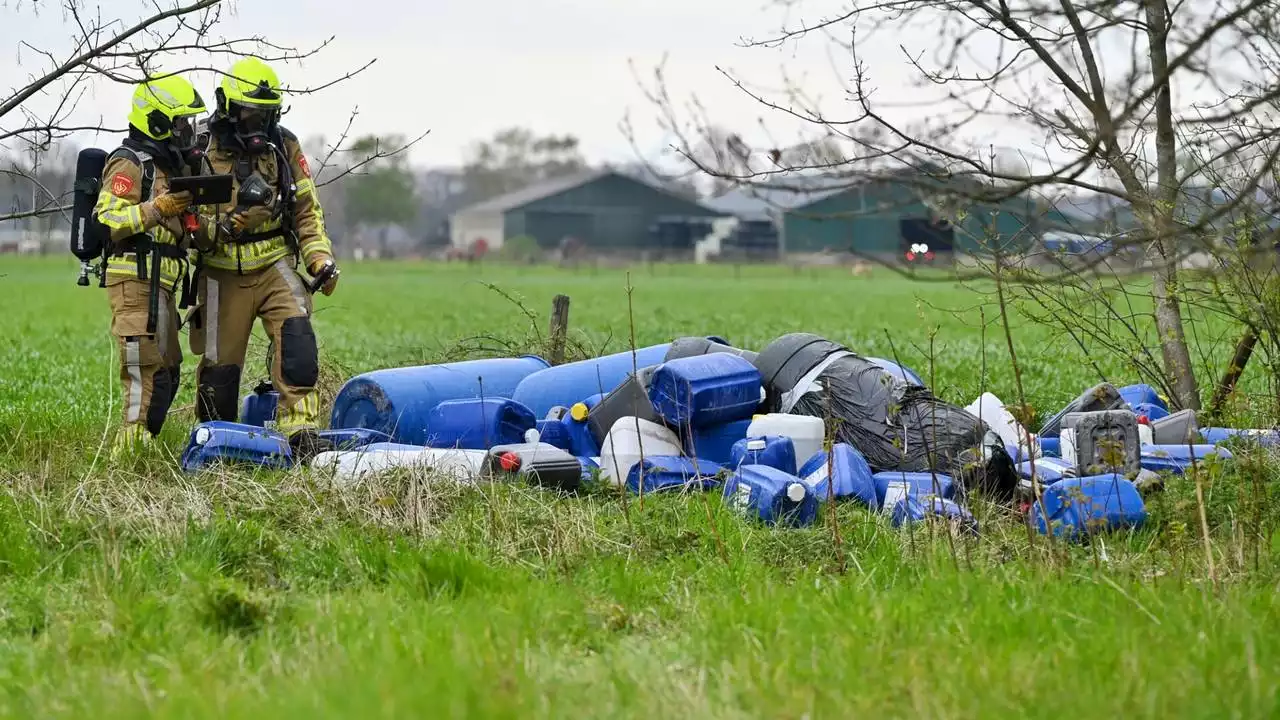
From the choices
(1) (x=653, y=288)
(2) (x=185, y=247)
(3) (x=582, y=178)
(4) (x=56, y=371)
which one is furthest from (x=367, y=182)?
(2) (x=185, y=247)

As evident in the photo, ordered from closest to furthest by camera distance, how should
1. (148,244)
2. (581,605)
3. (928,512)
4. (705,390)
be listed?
(581,605) < (928,512) < (705,390) < (148,244)

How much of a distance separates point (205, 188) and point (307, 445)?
51.3 inches

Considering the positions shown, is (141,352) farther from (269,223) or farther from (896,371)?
(896,371)

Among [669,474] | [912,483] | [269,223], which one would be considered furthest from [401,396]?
[912,483]

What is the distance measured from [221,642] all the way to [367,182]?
100527 millimetres

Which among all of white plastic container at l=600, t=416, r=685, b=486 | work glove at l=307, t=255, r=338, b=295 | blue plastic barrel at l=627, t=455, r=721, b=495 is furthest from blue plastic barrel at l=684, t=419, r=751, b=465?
work glove at l=307, t=255, r=338, b=295

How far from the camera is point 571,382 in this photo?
305 inches

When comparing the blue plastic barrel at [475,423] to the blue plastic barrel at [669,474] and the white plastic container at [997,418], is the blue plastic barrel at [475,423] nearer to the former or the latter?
the blue plastic barrel at [669,474]

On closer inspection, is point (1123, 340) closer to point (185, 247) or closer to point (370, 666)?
point (185, 247)

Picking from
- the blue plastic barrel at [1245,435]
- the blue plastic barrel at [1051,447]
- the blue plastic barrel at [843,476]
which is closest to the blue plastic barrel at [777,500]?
the blue plastic barrel at [843,476]

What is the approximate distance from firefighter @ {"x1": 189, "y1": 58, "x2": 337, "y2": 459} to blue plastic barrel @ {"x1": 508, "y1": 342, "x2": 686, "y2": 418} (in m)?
1.13

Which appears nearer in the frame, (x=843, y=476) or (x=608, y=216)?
(x=843, y=476)

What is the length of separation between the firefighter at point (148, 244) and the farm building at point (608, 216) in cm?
8052

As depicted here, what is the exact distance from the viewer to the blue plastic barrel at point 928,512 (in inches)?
209
